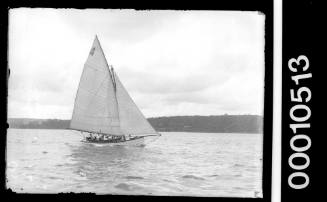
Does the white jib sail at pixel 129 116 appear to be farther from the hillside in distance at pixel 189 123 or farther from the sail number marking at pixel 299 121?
the sail number marking at pixel 299 121

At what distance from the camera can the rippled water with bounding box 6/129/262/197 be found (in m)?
3.82

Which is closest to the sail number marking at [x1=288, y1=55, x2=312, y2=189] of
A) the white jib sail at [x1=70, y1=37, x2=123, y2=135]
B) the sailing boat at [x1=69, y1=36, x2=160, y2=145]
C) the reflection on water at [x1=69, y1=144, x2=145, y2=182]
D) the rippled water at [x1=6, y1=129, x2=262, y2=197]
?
the rippled water at [x1=6, y1=129, x2=262, y2=197]

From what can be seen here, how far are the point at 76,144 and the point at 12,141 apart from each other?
0.62 metres

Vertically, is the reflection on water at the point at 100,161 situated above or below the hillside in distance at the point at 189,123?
below

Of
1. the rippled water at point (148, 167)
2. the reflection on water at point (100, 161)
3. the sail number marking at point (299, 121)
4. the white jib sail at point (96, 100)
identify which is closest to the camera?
the sail number marking at point (299, 121)

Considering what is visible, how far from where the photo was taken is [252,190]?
150 inches

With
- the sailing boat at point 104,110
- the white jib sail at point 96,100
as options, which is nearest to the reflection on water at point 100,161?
the sailing boat at point 104,110

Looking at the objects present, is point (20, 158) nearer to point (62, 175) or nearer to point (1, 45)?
point (62, 175)

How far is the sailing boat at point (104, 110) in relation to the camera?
4.10 meters

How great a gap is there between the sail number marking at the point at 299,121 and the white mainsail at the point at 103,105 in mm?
1306

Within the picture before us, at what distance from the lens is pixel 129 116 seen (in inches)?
178

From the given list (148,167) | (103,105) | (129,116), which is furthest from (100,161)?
(103,105)

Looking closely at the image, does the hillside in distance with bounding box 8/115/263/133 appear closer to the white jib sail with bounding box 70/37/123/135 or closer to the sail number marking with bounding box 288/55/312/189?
the white jib sail with bounding box 70/37/123/135

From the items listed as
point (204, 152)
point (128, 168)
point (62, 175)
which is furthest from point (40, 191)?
point (204, 152)
